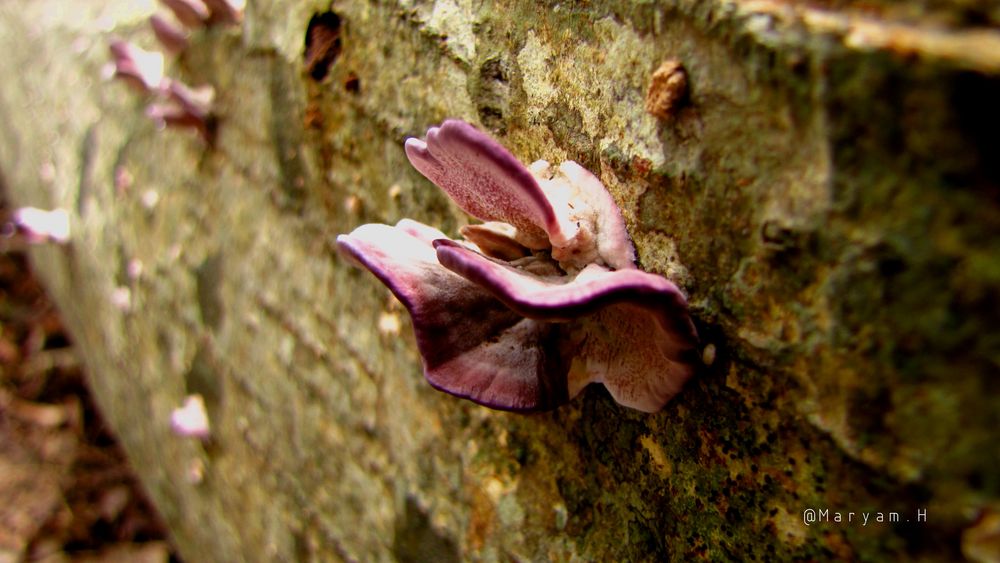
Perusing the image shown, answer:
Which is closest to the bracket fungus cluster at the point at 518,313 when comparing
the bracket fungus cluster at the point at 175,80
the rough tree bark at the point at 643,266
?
the rough tree bark at the point at 643,266

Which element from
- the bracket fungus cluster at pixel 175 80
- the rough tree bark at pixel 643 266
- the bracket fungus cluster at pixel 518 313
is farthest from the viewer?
the bracket fungus cluster at pixel 175 80

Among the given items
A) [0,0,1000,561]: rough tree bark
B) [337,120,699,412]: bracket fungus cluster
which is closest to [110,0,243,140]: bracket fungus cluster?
[0,0,1000,561]: rough tree bark

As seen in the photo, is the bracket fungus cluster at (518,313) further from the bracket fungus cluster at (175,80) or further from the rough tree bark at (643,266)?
the bracket fungus cluster at (175,80)

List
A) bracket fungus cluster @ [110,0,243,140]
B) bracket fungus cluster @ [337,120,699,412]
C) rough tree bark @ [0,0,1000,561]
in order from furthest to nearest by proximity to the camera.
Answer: bracket fungus cluster @ [110,0,243,140], bracket fungus cluster @ [337,120,699,412], rough tree bark @ [0,0,1000,561]

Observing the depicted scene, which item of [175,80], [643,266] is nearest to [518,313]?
[643,266]

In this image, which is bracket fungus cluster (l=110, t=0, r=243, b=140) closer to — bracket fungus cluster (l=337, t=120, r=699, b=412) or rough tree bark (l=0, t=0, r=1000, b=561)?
rough tree bark (l=0, t=0, r=1000, b=561)

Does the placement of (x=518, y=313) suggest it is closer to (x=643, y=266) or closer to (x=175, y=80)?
(x=643, y=266)
